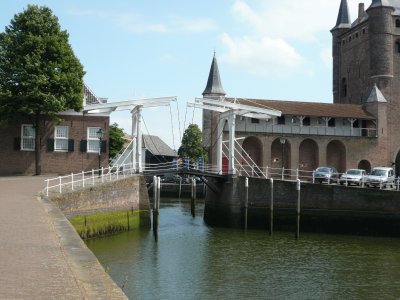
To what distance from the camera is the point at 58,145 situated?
3603 centimetres

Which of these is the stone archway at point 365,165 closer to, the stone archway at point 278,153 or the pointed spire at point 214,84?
the stone archway at point 278,153

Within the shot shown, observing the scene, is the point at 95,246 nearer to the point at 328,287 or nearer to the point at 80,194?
the point at 80,194

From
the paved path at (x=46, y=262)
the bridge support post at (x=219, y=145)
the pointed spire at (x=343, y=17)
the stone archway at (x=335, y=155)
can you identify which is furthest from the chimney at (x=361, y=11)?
the paved path at (x=46, y=262)

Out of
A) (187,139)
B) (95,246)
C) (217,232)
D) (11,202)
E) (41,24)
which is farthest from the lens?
(187,139)

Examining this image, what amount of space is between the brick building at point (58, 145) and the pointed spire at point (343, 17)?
38.3m

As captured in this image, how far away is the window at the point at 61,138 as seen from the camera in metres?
36.0

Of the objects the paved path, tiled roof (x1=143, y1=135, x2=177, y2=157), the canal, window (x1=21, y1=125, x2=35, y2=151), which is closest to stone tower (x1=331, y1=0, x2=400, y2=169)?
Result: the canal

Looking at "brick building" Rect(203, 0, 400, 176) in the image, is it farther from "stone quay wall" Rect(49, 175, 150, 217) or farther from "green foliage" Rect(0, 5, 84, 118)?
"stone quay wall" Rect(49, 175, 150, 217)

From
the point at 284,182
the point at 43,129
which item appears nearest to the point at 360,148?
the point at 284,182

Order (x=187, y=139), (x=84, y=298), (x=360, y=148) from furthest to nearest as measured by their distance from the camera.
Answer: (x=187, y=139) < (x=360, y=148) < (x=84, y=298)

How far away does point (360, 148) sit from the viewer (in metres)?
50.1

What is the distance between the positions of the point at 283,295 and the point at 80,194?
36.5 ft

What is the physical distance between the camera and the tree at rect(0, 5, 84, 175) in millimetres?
32969

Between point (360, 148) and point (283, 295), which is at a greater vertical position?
point (360, 148)
